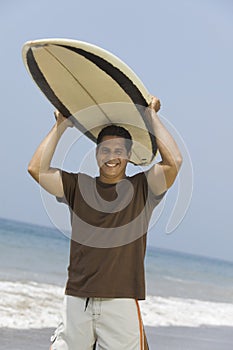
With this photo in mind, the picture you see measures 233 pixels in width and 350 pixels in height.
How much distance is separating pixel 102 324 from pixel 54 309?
12.2ft

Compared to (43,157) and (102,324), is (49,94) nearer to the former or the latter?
(43,157)

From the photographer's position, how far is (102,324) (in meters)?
2.32

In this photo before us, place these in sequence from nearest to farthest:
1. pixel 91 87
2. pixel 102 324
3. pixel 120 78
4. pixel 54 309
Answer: pixel 102 324, pixel 120 78, pixel 91 87, pixel 54 309

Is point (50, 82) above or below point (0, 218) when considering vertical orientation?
above

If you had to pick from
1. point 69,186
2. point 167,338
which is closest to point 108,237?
point 69,186

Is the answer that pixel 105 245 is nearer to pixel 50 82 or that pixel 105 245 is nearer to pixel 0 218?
pixel 50 82

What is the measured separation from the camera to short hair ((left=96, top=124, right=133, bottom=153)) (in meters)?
2.49

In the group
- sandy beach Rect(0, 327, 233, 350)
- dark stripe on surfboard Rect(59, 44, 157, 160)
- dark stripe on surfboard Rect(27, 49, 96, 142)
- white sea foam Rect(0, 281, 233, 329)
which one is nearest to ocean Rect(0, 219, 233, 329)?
white sea foam Rect(0, 281, 233, 329)

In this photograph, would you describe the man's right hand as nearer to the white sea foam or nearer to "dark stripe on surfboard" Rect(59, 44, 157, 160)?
"dark stripe on surfboard" Rect(59, 44, 157, 160)

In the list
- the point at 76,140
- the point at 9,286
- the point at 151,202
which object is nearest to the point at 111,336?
the point at 151,202

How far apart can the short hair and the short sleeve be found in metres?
0.15

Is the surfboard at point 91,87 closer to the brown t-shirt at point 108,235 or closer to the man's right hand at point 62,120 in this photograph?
the man's right hand at point 62,120

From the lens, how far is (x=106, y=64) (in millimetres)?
2361

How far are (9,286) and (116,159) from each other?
208 inches
